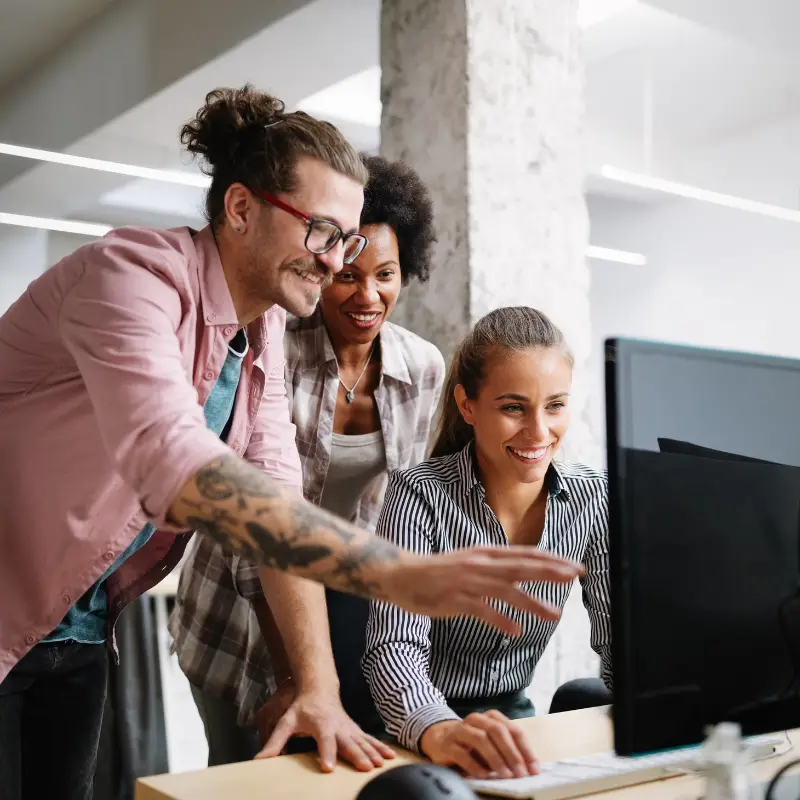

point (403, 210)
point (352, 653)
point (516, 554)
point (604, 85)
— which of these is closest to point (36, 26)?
point (604, 85)

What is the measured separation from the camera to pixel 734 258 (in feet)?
22.2

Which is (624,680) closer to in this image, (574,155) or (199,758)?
(574,155)

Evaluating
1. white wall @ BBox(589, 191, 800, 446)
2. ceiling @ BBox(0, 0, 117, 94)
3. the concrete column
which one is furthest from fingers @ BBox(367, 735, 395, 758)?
white wall @ BBox(589, 191, 800, 446)

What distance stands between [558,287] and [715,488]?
6.05ft

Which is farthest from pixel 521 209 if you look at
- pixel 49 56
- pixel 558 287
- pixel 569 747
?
pixel 49 56

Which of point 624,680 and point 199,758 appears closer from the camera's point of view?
point 624,680

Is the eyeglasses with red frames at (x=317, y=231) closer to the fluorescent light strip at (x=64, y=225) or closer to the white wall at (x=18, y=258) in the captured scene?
the fluorescent light strip at (x=64, y=225)

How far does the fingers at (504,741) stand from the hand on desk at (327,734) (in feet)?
0.38

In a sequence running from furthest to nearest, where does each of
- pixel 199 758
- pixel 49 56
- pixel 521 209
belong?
pixel 49 56
pixel 199 758
pixel 521 209

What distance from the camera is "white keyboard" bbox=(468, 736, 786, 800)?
95 cm

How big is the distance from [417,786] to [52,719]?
740 millimetres

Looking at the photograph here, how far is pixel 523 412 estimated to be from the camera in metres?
1.59

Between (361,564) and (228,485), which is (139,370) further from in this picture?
(361,564)

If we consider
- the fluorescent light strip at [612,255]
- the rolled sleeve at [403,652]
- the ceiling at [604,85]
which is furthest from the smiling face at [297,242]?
the fluorescent light strip at [612,255]
